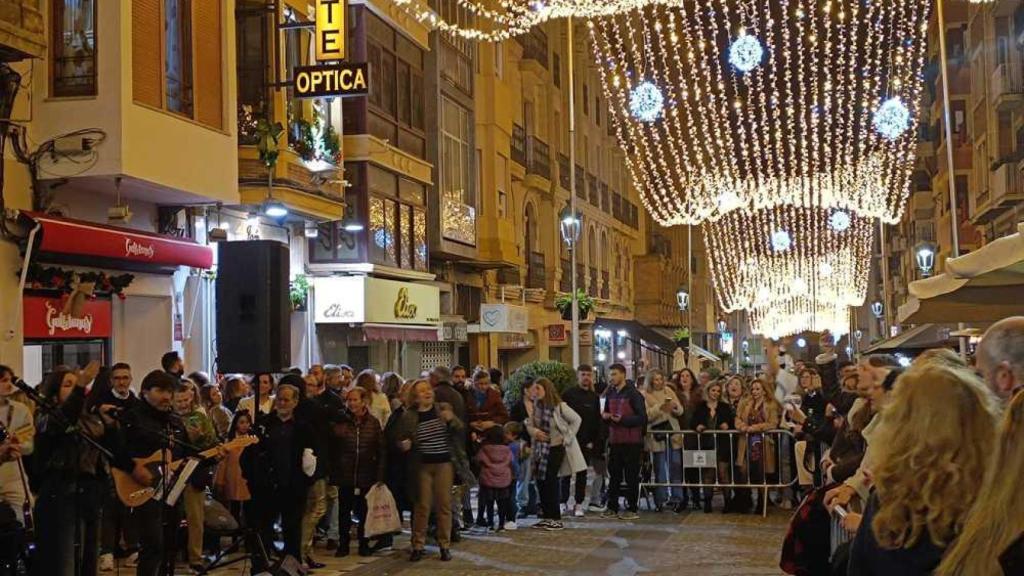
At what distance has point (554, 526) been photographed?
53.1 feet

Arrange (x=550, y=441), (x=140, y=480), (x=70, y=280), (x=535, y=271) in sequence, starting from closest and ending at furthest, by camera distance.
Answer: (x=140, y=480) < (x=70, y=280) < (x=550, y=441) < (x=535, y=271)

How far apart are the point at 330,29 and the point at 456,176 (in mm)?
10911

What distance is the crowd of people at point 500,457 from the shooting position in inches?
155

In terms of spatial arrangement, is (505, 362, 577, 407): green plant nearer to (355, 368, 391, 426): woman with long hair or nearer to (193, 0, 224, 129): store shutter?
(355, 368, 391, 426): woman with long hair

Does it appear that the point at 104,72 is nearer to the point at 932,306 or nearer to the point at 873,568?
the point at 932,306

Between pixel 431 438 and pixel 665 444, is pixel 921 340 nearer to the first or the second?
pixel 665 444

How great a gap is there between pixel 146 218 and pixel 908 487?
16240 millimetres

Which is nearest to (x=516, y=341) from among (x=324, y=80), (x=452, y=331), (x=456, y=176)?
(x=456, y=176)

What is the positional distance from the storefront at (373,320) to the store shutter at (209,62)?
6175 mm

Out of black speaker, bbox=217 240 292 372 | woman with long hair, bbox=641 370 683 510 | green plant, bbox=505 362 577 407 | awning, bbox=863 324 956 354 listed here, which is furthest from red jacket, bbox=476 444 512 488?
awning, bbox=863 324 956 354

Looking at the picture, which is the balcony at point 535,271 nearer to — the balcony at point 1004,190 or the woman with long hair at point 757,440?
the balcony at point 1004,190

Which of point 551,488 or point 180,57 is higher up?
point 180,57

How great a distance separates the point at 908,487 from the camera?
12.8ft

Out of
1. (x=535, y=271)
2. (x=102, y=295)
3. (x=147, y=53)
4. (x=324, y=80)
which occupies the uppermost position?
(x=324, y=80)
